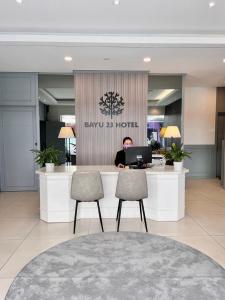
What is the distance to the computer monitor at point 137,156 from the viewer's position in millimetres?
3922

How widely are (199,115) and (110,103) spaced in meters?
3.32

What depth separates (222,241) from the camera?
3166 mm

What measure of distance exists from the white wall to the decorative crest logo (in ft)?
8.86

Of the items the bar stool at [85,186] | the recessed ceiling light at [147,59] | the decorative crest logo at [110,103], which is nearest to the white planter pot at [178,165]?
the bar stool at [85,186]

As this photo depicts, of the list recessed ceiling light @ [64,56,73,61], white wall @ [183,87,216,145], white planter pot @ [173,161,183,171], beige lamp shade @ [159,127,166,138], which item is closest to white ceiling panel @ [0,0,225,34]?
recessed ceiling light @ [64,56,73,61]

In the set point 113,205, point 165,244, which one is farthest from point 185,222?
point 165,244

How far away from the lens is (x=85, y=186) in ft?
11.0

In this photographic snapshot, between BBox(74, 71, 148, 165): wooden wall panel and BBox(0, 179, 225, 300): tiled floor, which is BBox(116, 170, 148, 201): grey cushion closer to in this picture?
BBox(0, 179, 225, 300): tiled floor

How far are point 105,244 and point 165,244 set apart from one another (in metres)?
0.49

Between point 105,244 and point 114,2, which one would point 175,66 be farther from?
point 105,244

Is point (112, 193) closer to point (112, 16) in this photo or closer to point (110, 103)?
point (110, 103)

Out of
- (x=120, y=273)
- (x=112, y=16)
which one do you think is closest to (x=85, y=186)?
(x=120, y=273)

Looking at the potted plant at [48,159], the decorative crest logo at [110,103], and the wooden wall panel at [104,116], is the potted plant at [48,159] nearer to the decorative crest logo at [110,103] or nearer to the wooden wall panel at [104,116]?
the wooden wall panel at [104,116]

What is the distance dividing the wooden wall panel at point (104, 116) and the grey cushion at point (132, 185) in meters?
2.44
